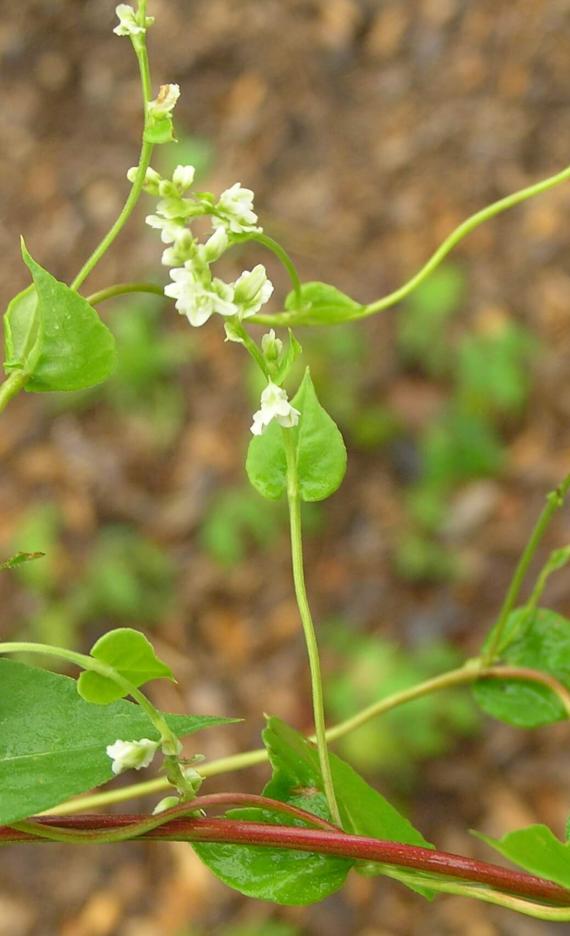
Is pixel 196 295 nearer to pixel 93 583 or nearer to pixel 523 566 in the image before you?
pixel 523 566

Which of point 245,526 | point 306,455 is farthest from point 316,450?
point 245,526

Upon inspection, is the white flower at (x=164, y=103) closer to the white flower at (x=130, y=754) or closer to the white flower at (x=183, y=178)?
the white flower at (x=183, y=178)

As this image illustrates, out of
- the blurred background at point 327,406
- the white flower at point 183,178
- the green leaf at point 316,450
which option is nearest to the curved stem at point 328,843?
the green leaf at point 316,450

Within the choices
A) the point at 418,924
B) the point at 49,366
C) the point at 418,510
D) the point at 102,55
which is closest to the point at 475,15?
the point at 102,55

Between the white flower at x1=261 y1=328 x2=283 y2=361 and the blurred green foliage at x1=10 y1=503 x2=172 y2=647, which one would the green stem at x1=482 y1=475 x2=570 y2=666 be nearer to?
the white flower at x1=261 y1=328 x2=283 y2=361

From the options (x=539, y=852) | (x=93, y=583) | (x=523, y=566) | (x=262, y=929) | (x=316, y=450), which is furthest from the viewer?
(x=93, y=583)
